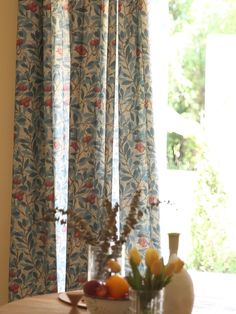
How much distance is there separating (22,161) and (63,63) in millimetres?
588

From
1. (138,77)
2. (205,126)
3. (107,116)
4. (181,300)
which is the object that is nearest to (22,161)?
(107,116)

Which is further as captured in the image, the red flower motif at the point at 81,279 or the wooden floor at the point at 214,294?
the red flower motif at the point at 81,279

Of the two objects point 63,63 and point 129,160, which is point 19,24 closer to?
point 63,63

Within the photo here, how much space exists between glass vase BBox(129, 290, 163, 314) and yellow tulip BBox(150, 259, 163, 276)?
55 mm

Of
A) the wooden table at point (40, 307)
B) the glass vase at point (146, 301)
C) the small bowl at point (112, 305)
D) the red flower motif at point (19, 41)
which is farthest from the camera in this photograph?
the red flower motif at point (19, 41)

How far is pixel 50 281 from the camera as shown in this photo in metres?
3.55

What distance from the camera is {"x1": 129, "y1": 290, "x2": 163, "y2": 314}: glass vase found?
1902 mm

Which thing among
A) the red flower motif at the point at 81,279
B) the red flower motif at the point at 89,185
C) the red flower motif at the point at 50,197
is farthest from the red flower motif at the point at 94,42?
the red flower motif at the point at 81,279

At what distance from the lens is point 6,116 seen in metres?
3.72

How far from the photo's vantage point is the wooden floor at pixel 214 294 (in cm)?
237

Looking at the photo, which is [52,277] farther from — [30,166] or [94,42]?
[94,42]

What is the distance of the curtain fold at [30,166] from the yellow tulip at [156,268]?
170 centimetres

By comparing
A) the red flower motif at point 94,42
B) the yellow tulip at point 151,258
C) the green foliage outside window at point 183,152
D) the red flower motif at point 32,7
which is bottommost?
the yellow tulip at point 151,258

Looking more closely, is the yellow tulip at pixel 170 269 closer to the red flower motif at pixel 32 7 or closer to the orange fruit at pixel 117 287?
the orange fruit at pixel 117 287
